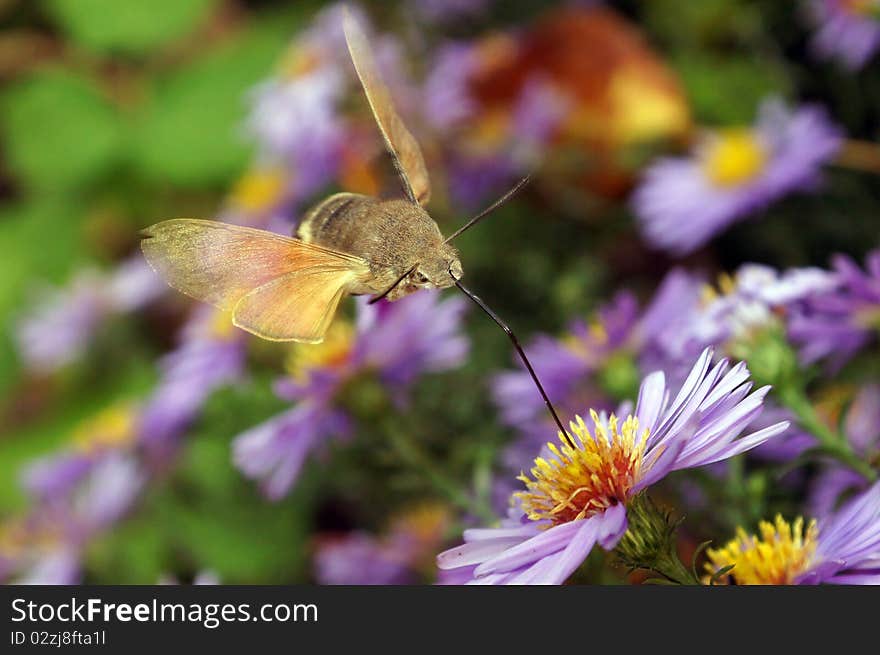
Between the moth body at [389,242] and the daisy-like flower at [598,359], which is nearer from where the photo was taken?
the moth body at [389,242]

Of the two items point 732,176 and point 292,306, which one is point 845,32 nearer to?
point 732,176

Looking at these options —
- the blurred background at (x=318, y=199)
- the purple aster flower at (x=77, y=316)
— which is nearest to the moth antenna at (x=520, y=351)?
the blurred background at (x=318, y=199)

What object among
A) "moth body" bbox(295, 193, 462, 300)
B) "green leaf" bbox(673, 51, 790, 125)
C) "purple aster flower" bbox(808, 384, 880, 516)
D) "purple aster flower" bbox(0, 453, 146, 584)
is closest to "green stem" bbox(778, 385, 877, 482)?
"purple aster flower" bbox(808, 384, 880, 516)

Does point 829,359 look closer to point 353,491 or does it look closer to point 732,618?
point 732,618

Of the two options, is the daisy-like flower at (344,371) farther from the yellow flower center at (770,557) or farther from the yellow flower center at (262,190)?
the yellow flower center at (262,190)

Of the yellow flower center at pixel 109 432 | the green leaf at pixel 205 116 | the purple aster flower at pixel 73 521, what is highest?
the green leaf at pixel 205 116

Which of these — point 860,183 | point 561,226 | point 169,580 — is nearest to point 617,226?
point 561,226

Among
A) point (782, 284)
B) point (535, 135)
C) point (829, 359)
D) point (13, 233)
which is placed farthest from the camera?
point (13, 233)
